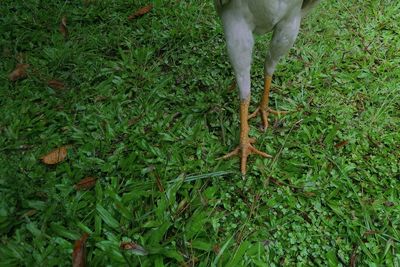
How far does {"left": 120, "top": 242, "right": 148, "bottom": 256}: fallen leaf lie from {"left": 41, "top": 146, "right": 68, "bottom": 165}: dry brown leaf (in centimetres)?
81

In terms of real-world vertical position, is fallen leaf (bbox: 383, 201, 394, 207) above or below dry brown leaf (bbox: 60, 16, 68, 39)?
below

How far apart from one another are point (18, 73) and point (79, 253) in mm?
1723

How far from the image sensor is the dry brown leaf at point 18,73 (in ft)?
9.64

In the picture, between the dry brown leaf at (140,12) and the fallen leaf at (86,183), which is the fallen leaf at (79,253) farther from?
the dry brown leaf at (140,12)

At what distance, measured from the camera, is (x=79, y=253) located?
194 cm

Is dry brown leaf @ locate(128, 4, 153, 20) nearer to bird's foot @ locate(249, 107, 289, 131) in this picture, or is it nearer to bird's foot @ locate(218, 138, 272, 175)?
bird's foot @ locate(249, 107, 289, 131)

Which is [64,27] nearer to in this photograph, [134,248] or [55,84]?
[55,84]

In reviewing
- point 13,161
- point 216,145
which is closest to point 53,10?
point 13,161

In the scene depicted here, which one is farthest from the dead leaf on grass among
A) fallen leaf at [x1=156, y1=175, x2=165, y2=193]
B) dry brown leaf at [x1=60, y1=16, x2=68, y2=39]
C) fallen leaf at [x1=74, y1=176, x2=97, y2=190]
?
fallen leaf at [x1=156, y1=175, x2=165, y2=193]

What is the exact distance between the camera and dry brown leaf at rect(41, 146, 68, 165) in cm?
240

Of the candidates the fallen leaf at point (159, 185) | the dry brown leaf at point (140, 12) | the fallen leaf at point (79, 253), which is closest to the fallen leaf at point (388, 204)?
the fallen leaf at point (159, 185)

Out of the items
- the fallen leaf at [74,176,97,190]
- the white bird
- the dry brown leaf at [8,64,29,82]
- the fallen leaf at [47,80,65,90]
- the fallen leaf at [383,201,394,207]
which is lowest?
the fallen leaf at [383,201,394,207]

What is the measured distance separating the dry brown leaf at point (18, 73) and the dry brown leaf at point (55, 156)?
879 millimetres

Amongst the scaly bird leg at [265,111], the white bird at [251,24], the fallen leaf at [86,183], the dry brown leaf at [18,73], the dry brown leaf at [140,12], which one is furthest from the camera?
the dry brown leaf at [140,12]
